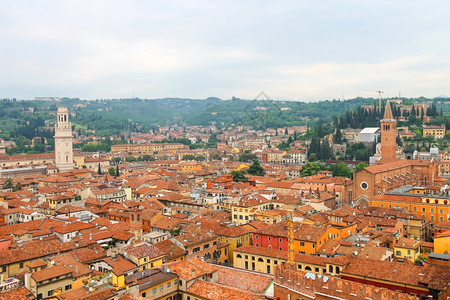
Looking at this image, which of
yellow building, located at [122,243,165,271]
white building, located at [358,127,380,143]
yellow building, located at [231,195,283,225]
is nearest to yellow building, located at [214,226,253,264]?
yellow building, located at [231,195,283,225]

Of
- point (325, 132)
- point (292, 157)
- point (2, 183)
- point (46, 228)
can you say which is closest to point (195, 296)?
point (46, 228)

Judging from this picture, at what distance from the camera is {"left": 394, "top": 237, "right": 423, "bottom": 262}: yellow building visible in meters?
23.9

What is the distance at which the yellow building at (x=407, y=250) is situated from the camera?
78.4 ft

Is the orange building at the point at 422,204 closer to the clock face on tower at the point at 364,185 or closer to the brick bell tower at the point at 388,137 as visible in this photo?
the clock face on tower at the point at 364,185

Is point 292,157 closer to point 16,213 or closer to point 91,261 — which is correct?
point 16,213

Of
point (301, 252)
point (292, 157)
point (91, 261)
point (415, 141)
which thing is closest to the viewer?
point (91, 261)

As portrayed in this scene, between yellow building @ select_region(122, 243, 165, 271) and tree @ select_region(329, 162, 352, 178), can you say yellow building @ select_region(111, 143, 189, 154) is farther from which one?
yellow building @ select_region(122, 243, 165, 271)

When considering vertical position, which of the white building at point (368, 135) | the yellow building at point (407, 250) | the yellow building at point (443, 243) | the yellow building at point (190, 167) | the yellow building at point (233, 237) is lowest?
the yellow building at point (190, 167)

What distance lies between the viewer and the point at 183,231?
2895 cm

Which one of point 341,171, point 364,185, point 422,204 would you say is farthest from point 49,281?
point 341,171

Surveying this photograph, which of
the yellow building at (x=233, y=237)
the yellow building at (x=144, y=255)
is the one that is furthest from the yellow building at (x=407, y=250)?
the yellow building at (x=144, y=255)

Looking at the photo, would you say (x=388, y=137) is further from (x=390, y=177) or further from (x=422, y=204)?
(x=422, y=204)

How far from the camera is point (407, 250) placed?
947 inches

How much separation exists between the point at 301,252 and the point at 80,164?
70.3m
